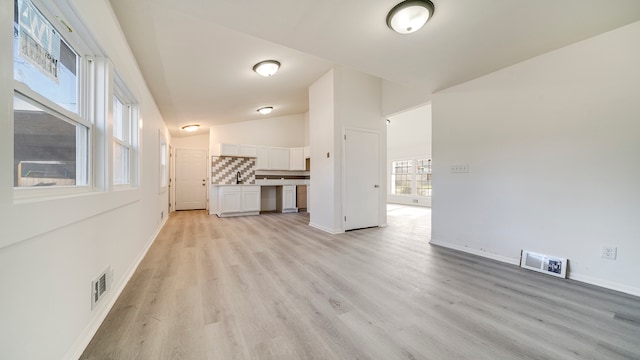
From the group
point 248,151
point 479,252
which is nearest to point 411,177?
point 248,151

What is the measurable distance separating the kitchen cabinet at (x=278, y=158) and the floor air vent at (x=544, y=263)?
577 centimetres

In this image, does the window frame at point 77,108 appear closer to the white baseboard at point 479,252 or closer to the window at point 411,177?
the white baseboard at point 479,252

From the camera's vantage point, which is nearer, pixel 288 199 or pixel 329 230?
pixel 329 230

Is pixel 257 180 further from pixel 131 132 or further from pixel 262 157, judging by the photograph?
pixel 131 132

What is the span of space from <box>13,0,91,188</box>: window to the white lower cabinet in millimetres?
4765

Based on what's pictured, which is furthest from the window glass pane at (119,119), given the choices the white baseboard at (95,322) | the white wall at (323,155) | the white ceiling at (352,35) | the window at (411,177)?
the window at (411,177)

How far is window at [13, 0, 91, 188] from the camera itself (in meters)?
1.03

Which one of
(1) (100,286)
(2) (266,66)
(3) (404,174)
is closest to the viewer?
(1) (100,286)

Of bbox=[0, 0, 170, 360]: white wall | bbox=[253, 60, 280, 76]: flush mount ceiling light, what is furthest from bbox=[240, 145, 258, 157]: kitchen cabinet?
bbox=[0, 0, 170, 360]: white wall

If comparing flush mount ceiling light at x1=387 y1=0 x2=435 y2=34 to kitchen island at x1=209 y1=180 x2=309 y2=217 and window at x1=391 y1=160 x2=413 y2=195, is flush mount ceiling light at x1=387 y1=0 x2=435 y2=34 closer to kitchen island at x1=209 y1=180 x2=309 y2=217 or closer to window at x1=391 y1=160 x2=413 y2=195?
kitchen island at x1=209 y1=180 x2=309 y2=217

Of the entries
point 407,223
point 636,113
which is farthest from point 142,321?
point 407,223

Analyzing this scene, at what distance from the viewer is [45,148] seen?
1230 millimetres

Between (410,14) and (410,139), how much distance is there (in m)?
7.51

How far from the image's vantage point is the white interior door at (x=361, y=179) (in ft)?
14.7
